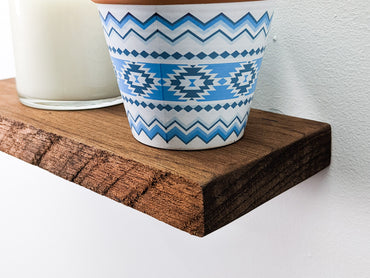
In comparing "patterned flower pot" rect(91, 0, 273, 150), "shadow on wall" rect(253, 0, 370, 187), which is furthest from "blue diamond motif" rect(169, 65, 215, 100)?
"shadow on wall" rect(253, 0, 370, 187)

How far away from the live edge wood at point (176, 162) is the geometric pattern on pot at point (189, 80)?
37mm

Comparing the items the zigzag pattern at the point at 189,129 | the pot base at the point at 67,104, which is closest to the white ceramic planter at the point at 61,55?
the pot base at the point at 67,104

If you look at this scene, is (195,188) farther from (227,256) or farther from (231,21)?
(227,256)

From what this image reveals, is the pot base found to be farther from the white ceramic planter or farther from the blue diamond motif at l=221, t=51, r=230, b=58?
the blue diamond motif at l=221, t=51, r=230, b=58

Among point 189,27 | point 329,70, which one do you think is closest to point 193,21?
point 189,27

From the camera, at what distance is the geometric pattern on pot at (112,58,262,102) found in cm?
26

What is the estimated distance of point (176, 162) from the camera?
267mm

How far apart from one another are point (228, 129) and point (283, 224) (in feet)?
0.43

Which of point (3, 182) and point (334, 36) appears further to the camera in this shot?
point (3, 182)

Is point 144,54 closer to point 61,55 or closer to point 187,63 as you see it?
point 187,63

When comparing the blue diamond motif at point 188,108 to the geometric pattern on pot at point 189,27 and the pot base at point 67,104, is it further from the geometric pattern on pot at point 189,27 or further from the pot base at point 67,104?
the pot base at point 67,104

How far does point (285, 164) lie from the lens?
29 centimetres

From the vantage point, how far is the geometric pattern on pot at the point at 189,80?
259 mm

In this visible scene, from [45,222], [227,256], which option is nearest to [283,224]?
[227,256]
